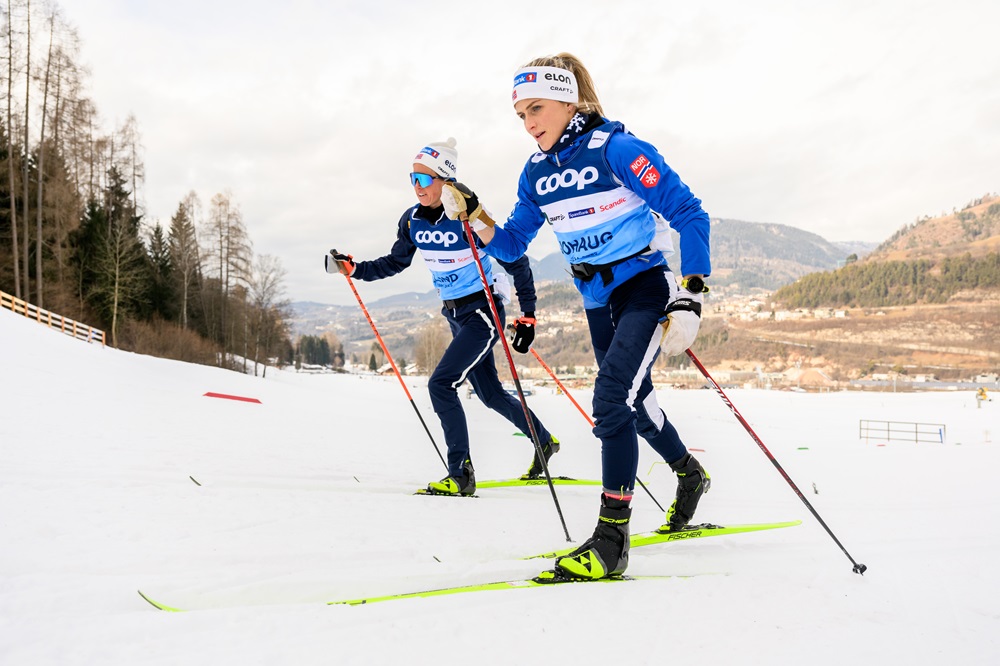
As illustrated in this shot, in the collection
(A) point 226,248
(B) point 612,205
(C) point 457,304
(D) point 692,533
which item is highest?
(A) point 226,248

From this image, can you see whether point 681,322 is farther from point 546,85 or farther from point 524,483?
point 524,483

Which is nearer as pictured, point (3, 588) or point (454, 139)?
point (3, 588)

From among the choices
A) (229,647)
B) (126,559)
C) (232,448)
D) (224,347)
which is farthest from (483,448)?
(224,347)

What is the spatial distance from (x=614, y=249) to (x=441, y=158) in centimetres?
227

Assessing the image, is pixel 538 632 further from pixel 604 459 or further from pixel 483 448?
pixel 483 448

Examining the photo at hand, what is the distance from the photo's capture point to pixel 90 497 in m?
3.01

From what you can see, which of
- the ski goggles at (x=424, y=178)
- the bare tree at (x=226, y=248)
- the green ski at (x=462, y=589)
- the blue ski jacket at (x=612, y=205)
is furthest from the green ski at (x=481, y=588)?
the bare tree at (x=226, y=248)

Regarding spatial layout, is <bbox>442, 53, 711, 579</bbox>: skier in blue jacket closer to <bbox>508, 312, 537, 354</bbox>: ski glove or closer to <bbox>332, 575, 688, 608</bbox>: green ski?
<bbox>332, 575, 688, 608</bbox>: green ski

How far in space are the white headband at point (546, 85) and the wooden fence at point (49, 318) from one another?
21906mm

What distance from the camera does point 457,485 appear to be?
4387mm

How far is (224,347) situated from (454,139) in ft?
119

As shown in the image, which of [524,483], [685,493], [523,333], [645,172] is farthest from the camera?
[524,483]

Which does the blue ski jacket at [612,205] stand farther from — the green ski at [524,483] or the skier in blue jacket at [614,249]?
the green ski at [524,483]

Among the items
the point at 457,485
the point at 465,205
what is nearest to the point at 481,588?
the point at 465,205
